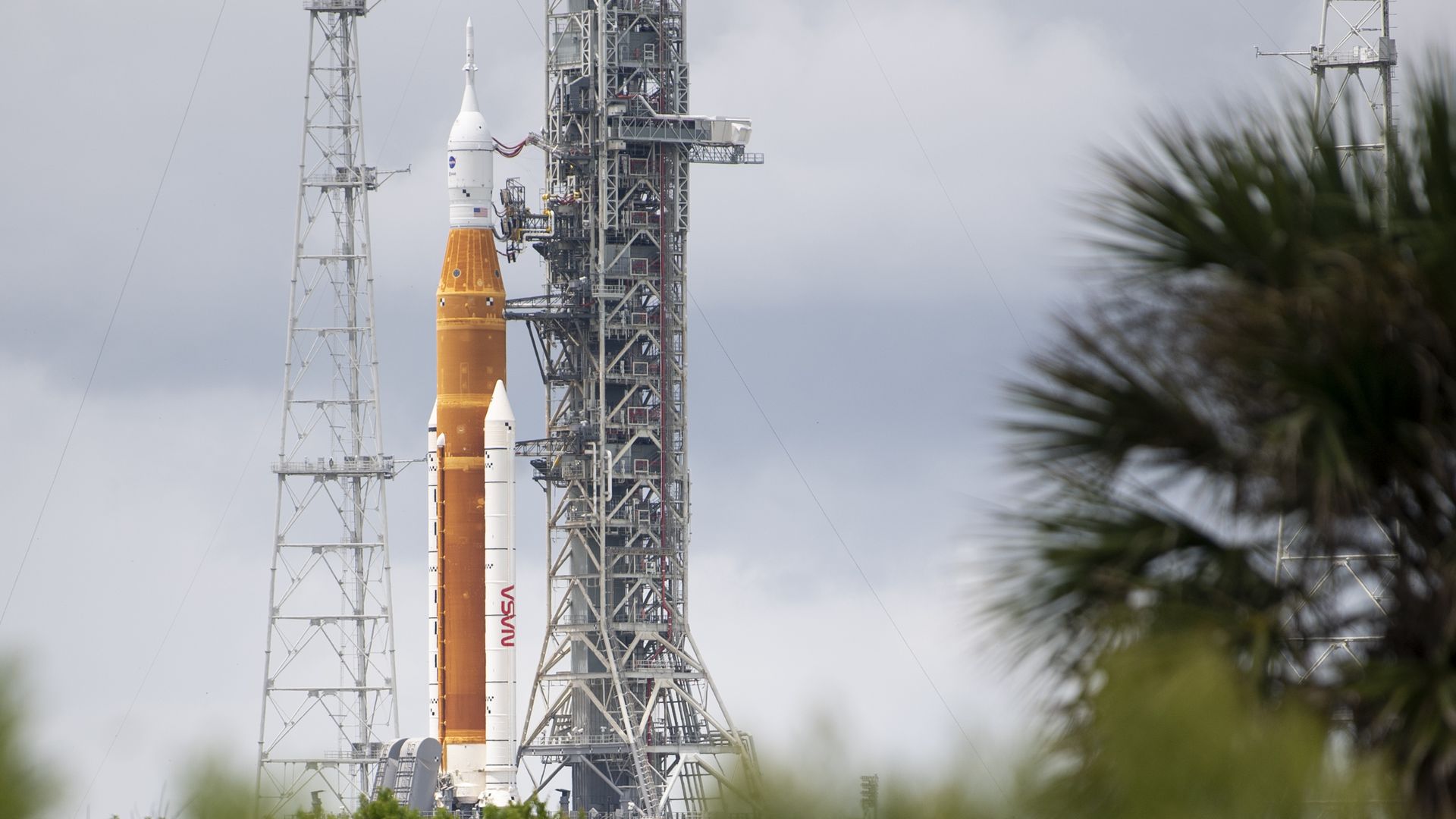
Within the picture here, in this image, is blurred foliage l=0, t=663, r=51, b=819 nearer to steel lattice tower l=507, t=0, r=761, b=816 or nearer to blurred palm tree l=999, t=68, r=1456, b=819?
blurred palm tree l=999, t=68, r=1456, b=819

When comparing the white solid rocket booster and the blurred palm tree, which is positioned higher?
the white solid rocket booster

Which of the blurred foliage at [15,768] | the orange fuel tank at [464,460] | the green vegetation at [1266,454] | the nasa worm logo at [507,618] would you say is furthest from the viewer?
the orange fuel tank at [464,460]

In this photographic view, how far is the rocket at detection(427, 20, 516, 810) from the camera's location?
2731 inches

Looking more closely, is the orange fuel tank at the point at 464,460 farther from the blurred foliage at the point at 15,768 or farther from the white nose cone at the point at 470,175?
the blurred foliage at the point at 15,768

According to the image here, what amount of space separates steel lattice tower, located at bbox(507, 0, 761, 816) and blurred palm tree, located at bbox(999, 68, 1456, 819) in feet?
191

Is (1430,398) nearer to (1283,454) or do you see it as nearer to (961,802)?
(1283,454)

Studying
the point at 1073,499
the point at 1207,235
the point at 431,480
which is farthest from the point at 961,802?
the point at 431,480

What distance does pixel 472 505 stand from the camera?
2813 inches

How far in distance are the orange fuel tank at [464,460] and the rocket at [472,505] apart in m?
0.03

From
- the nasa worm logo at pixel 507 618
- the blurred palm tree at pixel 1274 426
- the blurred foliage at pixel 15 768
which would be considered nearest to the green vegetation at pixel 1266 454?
the blurred palm tree at pixel 1274 426

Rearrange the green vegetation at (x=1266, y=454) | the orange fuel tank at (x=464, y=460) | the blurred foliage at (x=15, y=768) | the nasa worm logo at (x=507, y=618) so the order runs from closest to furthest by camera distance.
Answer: the green vegetation at (x=1266, y=454) < the blurred foliage at (x=15, y=768) < the nasa worm logo at (x=507, y=618) < the orange fuel tank at (x=464, y=460)

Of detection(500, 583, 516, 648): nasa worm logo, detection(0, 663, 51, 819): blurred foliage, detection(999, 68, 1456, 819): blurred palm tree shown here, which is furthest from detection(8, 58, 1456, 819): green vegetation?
detection(500, 583, 516, 648): nasa worm logo

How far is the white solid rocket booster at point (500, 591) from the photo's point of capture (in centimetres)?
6925

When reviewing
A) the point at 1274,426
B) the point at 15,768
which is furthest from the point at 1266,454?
the point at 15,768
